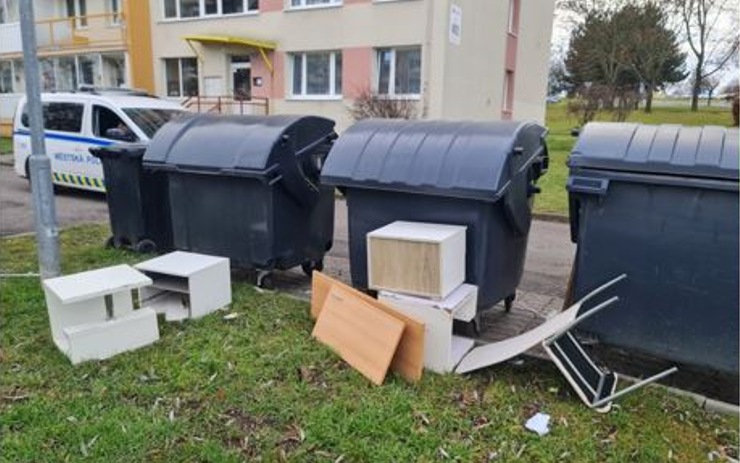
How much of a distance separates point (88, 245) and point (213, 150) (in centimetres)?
260

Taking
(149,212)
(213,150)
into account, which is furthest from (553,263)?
(149,212)

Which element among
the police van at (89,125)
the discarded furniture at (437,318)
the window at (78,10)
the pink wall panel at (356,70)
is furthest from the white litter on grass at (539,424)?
the window at (78,10)

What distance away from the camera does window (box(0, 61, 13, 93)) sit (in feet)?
78.7

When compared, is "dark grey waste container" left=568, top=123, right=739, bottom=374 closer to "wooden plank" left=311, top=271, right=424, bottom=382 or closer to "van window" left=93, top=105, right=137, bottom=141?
"wooden plank" left=311, top=271, right=424, bottom=382

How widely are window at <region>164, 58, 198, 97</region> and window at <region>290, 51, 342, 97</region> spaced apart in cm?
400

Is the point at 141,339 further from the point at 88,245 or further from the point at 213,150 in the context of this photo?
the point at 88,245

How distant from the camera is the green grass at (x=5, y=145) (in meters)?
18.0

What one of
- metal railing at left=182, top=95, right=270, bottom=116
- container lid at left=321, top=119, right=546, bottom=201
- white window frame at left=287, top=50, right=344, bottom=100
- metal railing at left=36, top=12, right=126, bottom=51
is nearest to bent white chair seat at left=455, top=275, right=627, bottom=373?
container lid at left=321, top=119, right=546, bottom=201

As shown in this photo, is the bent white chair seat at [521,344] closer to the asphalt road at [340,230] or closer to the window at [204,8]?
the asphalt road at [340,230]

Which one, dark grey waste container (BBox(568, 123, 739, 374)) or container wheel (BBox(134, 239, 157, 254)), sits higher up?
dark grey waste container (BBox(568, 123, 739, 374))

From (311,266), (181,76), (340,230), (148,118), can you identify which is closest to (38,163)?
(311,266)

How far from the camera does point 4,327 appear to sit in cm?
407

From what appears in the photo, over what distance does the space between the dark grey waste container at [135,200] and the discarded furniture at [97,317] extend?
2009mm

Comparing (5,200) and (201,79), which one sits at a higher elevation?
(201,79)
